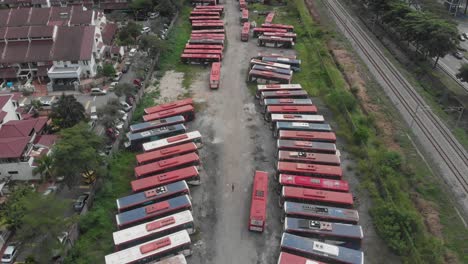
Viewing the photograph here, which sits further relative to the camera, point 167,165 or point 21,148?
point 167,165

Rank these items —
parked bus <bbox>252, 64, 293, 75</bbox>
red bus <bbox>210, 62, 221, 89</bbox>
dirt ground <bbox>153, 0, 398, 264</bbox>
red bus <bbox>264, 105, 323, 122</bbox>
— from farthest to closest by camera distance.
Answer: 1. parked bus <bbox>252, 64, 293, 75</bbox>
2. red bus <bbox>210, 62, 221, 89</bbox>
3. red bus <bbox>264, 105, 323, 122</bbox>
4. dirt ground <bbox>153, 0, 398, 264</bbox>

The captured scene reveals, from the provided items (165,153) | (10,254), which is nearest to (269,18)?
(165,153)

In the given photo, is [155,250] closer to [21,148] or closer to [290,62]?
[21,148]

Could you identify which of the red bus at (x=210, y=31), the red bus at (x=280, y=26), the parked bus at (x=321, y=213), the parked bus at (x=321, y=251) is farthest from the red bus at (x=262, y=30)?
the parked bus at (x=321, y=251)

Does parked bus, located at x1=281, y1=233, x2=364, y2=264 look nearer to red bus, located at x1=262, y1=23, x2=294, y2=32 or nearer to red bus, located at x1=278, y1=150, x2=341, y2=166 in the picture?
red bus, located at x1=278, y1=150, x2=341, y2=166

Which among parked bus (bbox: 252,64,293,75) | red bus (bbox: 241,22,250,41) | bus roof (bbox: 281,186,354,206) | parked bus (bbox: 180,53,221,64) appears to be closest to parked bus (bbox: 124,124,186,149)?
bus roof (bbox: 281,186,354,206)

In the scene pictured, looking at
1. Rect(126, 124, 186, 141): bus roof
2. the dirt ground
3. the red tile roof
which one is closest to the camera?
the dirt ground

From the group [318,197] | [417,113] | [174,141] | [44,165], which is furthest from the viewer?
[417,113]
